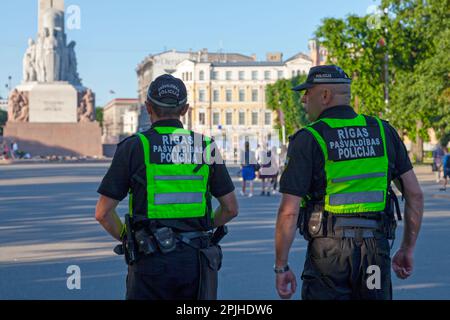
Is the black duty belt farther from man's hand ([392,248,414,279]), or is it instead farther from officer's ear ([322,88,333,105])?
officer's ear ([322,88,333,105])

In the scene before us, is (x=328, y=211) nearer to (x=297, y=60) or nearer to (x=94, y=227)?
(x=94, y=227)

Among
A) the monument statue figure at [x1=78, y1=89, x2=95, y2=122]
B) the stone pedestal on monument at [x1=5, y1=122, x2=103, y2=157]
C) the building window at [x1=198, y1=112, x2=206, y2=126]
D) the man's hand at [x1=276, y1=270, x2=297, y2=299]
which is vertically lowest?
the man's hand at [x1=276, y1=270, x2=297, y2=299]

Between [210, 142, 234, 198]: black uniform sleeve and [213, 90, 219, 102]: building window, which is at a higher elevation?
[213, 90, 219, 102]: building window

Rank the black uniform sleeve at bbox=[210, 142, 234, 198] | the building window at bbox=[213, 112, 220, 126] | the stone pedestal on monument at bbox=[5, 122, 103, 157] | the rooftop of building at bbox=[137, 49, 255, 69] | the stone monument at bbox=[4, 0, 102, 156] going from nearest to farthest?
the black uniform sleeve at bbox=[210, 142, 234, 198], the stone pedestal on monument at bbox=[5, 122, 103, 157], the stone monument at bbox=[4, 0, 102, 156], the building window at bbox=[213, 112, 220, 126], the rooftop of building at bbox=[137, 49, 255, 69]

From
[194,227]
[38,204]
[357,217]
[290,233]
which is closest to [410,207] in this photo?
[357,217]

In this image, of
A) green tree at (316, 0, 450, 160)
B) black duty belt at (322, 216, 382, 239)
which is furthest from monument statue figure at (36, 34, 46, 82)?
black duty belt at (322, 216, 382, 239)

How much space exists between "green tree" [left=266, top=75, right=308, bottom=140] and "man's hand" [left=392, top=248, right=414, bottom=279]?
95.2 metres

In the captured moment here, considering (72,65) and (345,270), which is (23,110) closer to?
(72,65)

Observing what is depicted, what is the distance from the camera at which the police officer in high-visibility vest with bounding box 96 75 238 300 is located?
16.3 feet

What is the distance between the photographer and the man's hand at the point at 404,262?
5324 millimetres

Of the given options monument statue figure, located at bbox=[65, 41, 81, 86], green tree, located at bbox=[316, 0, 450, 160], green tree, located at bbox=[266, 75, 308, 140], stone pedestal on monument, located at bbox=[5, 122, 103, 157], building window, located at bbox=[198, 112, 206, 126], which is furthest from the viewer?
building window, located at bbox=[198, 112, 206, 126]

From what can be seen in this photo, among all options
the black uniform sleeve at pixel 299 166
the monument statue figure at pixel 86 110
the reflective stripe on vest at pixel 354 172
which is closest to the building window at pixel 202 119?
the monument statue figure at pixel 86 110

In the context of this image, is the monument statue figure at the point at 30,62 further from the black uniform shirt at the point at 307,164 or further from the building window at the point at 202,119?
the black uniform shirt at the point at 307,164

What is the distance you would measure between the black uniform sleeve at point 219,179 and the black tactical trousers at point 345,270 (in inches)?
24.3
